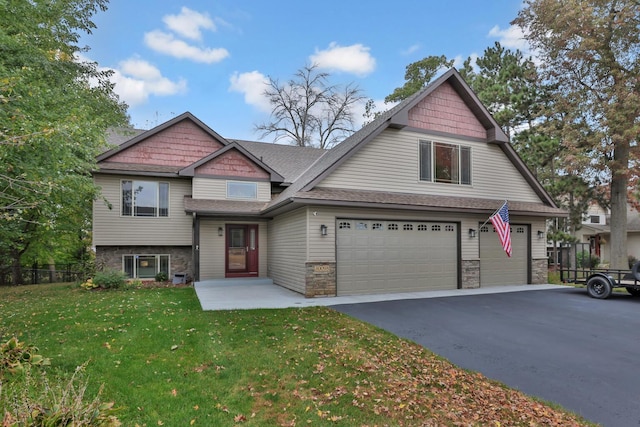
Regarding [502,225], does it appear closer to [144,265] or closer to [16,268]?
[144,265]

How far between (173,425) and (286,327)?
341cm

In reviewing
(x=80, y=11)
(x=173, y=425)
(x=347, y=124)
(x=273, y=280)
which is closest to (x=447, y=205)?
(x=273, y=280)

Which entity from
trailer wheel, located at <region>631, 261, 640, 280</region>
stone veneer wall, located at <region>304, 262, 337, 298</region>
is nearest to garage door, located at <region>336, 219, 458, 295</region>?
stone veneer wall, located at <region>304, 262, 337, 298</region>

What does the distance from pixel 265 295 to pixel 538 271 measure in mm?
10533

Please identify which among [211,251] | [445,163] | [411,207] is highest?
[445,163]

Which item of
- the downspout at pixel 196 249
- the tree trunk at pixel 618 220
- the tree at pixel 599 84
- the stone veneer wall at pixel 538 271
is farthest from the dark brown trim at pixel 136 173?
the tree trunk at pixel 618 220

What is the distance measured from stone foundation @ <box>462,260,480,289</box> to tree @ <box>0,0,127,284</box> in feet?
37.6

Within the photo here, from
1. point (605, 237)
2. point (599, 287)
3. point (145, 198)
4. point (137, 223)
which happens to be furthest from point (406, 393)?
point (605, 237)

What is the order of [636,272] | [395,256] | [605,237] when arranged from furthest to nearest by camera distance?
1. [605,237]
2. [395,256]
3. [636,272]

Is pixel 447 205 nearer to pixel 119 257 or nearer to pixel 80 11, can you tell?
pixel 119 257

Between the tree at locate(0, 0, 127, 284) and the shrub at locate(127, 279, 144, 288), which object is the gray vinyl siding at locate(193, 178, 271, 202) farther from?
the shrub at locate(127, 279, 144, 288)

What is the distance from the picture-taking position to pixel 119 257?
13.4m

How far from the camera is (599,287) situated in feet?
33.6

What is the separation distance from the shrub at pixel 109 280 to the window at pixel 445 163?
10.8 metres
